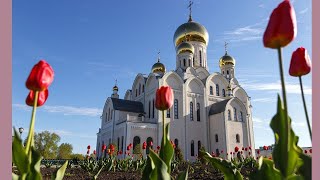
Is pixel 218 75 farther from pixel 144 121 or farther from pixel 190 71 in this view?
pixel 144 121

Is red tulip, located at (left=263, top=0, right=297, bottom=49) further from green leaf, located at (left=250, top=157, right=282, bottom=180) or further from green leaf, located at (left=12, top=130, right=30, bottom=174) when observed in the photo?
green leaf, located at (left=12, top=130, right=30, bottom=174)

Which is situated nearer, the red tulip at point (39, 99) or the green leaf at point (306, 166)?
the green leaf at point (306, 166)

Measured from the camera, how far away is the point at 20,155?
153 centimetres

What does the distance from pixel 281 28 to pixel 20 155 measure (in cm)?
144

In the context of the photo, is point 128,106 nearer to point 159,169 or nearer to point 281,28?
point 159,169

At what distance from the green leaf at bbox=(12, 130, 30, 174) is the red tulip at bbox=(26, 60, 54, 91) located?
297mm

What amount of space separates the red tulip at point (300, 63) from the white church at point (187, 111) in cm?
2166

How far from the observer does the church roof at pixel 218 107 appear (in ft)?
85.6

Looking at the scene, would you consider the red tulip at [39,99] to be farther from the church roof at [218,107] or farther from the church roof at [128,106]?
the church roof at [218,107]

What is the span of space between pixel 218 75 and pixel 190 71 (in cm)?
348

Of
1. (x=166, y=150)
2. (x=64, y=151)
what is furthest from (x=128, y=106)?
(x=166, y=150)

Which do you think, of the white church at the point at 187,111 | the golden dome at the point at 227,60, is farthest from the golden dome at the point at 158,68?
the golden dome at the point at 227,60

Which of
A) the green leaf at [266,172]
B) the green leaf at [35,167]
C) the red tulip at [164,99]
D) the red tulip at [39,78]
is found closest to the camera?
the red tulip at [39,78]

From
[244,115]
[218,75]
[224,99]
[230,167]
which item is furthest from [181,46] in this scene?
[230,167]
